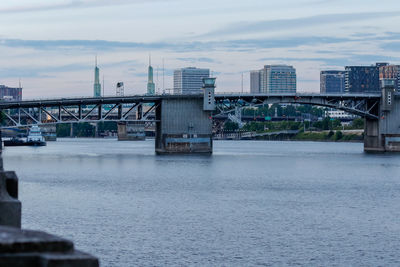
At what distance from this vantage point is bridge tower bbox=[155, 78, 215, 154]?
14988cm

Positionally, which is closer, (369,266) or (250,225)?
(369,266)

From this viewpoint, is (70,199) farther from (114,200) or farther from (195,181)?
(195,181)

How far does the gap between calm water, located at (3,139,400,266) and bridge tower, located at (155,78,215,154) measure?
4535 centimetres

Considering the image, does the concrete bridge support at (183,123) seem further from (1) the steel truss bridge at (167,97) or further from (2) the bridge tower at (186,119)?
(1) the steel truss bridge at (167,97)

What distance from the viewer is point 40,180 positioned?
86.3 meters

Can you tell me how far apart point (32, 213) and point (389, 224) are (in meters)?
23.2

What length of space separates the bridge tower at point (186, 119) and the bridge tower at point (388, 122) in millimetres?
37903

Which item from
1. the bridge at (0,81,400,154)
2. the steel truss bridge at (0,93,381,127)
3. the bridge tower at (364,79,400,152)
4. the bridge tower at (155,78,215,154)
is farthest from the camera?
the bridge tower at (364,79,400,152)

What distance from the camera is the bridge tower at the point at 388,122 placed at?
16312 cm

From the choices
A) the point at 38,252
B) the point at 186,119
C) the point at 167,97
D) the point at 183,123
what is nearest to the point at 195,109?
the point at 186,119

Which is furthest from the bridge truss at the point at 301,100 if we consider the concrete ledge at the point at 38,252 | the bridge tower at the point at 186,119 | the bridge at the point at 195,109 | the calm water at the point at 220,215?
the concrete ledge at the point at 38,252

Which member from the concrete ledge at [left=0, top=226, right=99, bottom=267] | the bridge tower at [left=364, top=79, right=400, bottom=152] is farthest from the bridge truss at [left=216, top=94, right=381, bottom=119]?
the concrete ledge at [left=0, top=226, right=99, bottom=267]

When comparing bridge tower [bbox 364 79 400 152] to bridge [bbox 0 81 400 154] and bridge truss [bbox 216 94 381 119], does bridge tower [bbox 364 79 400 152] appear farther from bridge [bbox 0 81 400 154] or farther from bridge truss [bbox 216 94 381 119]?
bridge truss [bbox 216 94 381 119]

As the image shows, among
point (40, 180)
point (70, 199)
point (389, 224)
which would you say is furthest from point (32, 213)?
point (40, 180)
